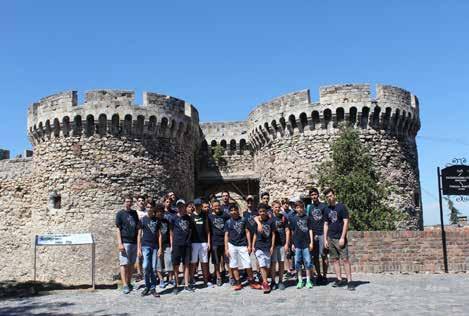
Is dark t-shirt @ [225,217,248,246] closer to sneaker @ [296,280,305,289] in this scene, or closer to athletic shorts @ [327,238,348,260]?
sneaker @ [296,280,305,289]

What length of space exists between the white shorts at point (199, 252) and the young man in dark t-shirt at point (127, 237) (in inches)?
47.5

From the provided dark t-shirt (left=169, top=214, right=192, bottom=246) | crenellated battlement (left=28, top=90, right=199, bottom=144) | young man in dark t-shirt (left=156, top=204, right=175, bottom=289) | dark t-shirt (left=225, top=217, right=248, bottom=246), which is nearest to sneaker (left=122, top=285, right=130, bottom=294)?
young man in dark t-shirt (left=156, top=204, right=175, bottom=289)

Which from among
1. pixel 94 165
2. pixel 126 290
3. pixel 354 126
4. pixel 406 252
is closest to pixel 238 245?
pixel 126 290

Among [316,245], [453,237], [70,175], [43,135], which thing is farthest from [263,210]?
[43,135]

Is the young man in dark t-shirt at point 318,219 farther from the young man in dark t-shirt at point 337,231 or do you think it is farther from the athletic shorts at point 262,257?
the athletic shorts at point 262,257

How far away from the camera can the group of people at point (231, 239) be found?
9.60 meters

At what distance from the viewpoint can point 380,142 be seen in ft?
65.6

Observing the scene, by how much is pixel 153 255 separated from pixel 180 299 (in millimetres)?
1420

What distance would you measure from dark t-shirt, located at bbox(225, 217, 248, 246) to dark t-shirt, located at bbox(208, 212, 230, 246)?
1.29 feet

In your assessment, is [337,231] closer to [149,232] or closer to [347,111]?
[149,232]

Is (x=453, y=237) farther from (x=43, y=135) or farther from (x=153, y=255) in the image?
(x=43, y=135)

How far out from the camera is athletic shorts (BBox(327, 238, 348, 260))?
931 cm

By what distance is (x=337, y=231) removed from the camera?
9445 mm

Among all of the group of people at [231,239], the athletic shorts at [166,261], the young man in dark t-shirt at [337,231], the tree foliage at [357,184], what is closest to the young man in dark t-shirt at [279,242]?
the group of people at [231,239]
